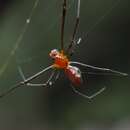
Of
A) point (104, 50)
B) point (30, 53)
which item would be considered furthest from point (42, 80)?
point (104, 50)

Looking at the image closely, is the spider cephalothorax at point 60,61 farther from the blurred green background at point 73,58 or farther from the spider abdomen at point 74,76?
the blurred green background at point 73,58

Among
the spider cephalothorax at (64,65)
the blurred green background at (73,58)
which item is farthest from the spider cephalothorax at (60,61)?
the blurred green background at (73,58)

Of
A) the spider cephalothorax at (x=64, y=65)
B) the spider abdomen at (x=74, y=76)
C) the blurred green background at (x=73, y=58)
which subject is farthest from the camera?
the blurred green background at (x=73, y=58)

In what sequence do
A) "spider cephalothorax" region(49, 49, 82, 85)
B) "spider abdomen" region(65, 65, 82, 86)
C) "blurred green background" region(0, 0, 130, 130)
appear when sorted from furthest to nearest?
"blurred green background" region(0, 0, 130, 130), "spider cephalothorax" region(49, 49, 82, 85), "spider abdomen" region(65, 65, 82, 86)

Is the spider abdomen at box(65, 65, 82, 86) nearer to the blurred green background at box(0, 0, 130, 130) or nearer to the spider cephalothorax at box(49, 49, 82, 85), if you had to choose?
the spider cephalothorax at box(49, 49, 82, 85)

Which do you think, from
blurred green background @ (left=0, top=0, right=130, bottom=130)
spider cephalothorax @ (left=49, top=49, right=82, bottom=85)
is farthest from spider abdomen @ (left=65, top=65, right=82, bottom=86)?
blurred green background @ (left=0, top=0, right=130, bottom=130)

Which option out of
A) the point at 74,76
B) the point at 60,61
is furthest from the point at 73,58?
the point at 74,76

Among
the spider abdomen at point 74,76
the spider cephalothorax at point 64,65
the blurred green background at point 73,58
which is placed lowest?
the spider abdomen at point 74,76

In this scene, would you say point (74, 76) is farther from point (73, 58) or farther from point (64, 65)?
point (73, 58)
